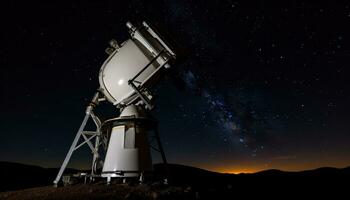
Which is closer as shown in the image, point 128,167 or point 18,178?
point 128,167

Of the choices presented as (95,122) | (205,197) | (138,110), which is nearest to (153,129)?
(138,110)

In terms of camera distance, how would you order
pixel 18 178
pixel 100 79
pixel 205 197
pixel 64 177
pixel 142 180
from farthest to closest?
pixel 18 178 → pixel 100 79 → pixel 64 177 → pixel 142 180 → pixel 205 197

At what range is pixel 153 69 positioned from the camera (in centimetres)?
1255

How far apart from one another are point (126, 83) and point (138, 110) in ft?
4.50

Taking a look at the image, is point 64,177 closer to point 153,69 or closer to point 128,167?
point 128,167

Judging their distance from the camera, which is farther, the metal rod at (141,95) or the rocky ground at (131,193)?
the metal rod at (141,95)

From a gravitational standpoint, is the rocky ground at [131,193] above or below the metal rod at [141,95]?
below

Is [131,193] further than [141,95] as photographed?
No

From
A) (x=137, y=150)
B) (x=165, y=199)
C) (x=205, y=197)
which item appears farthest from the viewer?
(x=137, y=150)

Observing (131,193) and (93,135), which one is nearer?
(131,193)

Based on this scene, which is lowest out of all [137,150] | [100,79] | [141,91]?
[137,150]

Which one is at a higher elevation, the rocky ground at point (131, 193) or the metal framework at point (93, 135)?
the metal framework at point (93, 135)

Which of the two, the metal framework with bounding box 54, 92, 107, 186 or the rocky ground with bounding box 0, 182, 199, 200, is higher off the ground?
the metal framework with bounding box 54, 92, 107, 186

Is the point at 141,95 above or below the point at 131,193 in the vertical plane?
above
